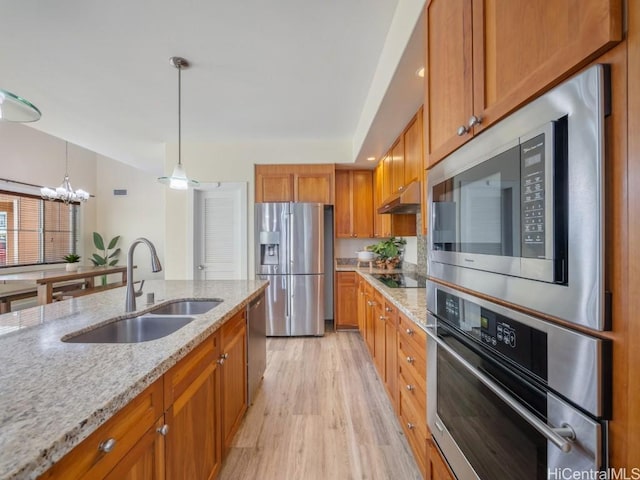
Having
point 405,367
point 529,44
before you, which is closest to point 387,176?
point 405,367

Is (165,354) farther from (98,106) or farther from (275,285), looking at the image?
(98,106)

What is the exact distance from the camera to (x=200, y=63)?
2.22m

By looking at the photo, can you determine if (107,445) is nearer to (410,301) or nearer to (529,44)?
(529,44)

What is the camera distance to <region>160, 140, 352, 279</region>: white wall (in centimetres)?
385

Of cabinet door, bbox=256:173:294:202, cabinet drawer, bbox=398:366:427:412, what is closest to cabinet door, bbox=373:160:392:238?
cabinet door, bbox=256:173:294:202

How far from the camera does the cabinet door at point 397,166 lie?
271 cm

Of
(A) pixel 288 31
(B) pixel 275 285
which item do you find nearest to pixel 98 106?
(A) pixel 288 31

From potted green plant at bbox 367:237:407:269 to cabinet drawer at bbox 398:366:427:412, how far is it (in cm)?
198

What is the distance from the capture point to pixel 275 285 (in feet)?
12.2

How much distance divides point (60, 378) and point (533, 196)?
125cm

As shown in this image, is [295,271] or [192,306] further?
[295,271]

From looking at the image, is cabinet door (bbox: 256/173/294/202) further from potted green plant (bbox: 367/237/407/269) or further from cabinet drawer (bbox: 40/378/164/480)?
cabinet drawer (bbox: 40/378/164/480)

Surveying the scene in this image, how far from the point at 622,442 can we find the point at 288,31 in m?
2.36

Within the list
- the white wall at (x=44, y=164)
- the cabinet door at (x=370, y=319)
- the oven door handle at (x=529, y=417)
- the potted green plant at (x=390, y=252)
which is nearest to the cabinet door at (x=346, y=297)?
the potted green plant at (x=390, y=252)
